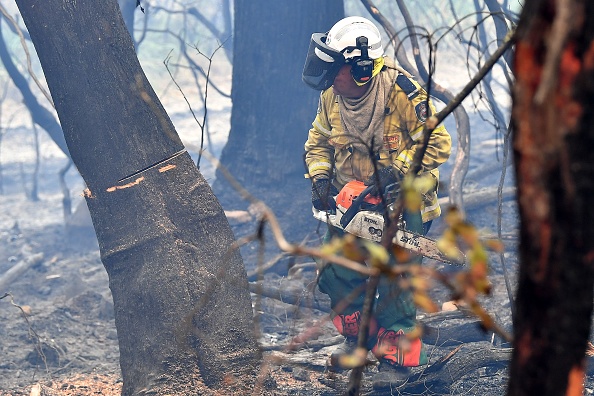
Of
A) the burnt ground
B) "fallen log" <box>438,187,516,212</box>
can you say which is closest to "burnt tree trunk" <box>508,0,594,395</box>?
the burnt ground

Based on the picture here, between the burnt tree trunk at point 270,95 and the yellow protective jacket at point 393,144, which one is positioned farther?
the burnt tree trunk at point 270,95

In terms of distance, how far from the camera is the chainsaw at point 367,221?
3842 millimetres

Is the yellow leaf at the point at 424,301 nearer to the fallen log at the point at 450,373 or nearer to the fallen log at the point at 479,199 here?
the fallen log at the point at 450,373

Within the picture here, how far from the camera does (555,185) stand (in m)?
0.95

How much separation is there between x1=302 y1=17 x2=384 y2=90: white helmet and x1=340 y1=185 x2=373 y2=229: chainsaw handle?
0.72 metres

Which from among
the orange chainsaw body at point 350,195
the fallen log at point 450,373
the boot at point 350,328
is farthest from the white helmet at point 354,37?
the fallen log at point 450,373

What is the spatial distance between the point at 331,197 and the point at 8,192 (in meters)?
10.6

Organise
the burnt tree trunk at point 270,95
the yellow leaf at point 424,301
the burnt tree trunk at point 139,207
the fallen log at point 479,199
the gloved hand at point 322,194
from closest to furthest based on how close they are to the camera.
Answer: the yellow leaf at point 424,301
the burnt tree trunk at point 139,207
the gloved hand at point 322,194
the fallen log at point 479,199
the burnt tree trunk at point 270,95

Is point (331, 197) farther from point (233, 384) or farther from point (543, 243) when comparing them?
point (543, 243)

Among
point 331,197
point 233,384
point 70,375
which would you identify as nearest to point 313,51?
point 331,197

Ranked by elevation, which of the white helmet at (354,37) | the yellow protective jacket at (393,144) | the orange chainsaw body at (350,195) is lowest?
the orange chainsaw body at (350,195)

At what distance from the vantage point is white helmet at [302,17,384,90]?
4.07m

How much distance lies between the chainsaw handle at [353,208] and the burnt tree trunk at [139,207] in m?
0.70

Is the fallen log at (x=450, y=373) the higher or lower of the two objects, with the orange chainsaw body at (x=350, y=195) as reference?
lower
